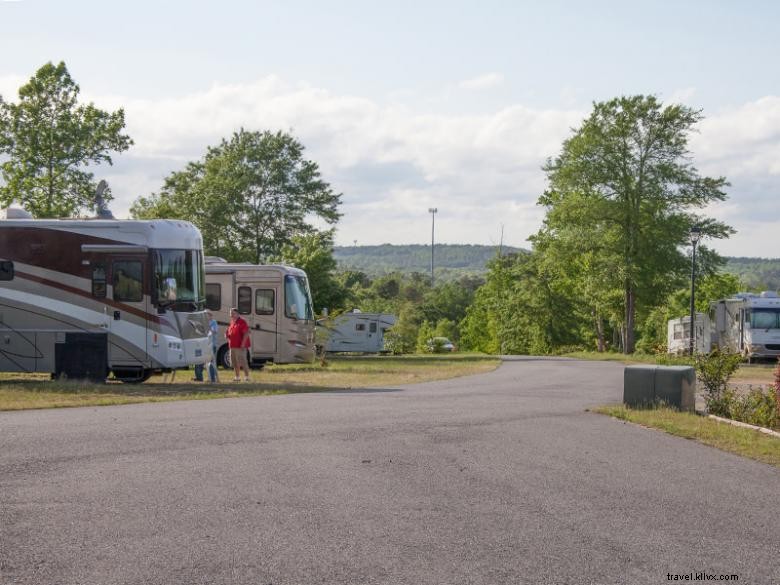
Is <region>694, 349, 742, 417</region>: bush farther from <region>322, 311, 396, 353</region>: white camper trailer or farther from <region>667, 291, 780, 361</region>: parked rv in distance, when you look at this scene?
<region>322, 311, 396, 353</region>: white camper trailer

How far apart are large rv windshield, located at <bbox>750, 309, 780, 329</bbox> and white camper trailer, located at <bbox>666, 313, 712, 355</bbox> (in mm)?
3858

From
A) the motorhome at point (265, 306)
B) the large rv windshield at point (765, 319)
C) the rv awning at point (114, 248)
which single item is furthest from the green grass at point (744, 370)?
the rv awning at point (114, 248)

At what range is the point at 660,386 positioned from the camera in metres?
16.8

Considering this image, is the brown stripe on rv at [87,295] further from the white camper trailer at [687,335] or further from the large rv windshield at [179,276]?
the white camper trailer at [687,335]

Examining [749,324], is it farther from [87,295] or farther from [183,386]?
[87,295]

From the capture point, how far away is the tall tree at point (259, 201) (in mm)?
56875

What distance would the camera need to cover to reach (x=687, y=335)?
183ft

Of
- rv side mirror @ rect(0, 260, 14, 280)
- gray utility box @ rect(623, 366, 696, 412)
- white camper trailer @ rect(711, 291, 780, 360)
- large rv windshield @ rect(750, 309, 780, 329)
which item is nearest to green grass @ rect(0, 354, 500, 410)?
rv side mirror @ rect(0, 260, 14, 280)

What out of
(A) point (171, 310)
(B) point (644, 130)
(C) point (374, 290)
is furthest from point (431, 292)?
(A) point (171, 310)

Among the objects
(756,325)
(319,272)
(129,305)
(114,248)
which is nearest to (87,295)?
(129,305)

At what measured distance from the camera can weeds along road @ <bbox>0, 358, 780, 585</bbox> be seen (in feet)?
20.3

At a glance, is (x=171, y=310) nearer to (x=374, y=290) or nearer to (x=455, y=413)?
(x=455, y=413)

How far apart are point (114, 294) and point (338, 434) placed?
1064 centimetres

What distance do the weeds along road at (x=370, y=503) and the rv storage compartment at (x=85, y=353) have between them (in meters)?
7.76
